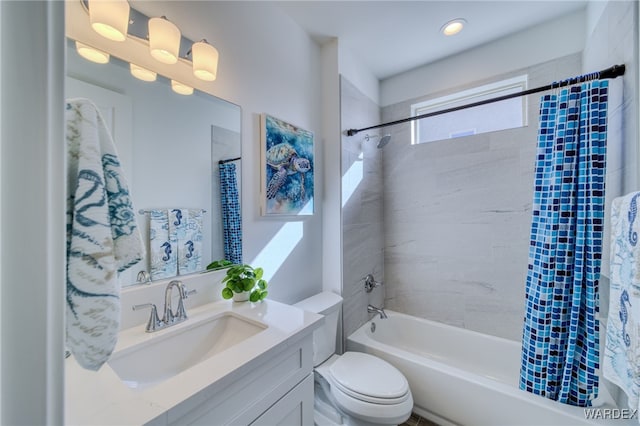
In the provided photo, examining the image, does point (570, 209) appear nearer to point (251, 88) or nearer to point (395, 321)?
point (395, 321)

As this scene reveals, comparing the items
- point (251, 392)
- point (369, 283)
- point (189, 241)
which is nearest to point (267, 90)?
point (189, 241)

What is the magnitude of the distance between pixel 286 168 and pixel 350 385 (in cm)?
131

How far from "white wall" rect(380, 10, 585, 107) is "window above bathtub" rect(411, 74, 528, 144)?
0.10 meters

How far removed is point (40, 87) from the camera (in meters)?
0.25

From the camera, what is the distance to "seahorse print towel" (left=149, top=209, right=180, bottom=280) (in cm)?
109

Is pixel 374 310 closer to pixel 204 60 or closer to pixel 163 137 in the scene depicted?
pixel 163 137

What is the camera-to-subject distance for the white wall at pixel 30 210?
9.4 inches

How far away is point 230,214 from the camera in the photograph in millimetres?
1369

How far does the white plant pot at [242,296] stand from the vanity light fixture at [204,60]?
1045mm

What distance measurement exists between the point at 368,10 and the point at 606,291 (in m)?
2.07

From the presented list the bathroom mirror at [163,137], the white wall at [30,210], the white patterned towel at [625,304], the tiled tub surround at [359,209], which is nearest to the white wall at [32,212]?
the white wall at [30,210]

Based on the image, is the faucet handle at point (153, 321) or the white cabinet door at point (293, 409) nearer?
the white cabinet door at point (293, 409)

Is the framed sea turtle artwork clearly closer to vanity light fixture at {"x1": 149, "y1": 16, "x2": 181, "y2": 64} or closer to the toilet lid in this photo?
vanity light fixture at {"x1": 149, "y1": 16, "x2": 181, "y2": 64}

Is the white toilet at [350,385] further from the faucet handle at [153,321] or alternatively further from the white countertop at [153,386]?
the faucet handle at [153,321]
